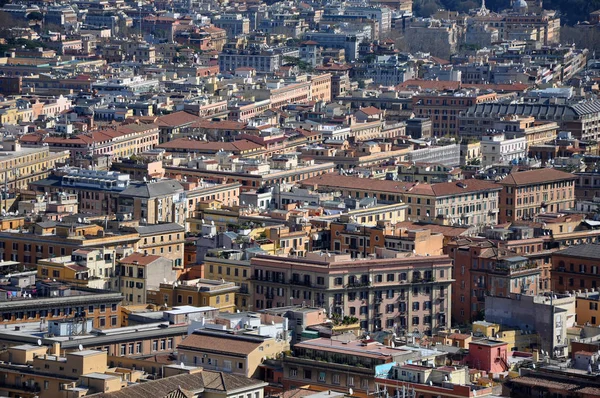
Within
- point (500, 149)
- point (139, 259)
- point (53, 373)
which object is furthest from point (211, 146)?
point (53, 373)

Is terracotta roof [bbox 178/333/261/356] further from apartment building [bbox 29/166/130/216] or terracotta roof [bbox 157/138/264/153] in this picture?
terracotta roof [bbox 157/138/264/153]

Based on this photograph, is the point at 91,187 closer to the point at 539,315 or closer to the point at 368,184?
the point at 368,184

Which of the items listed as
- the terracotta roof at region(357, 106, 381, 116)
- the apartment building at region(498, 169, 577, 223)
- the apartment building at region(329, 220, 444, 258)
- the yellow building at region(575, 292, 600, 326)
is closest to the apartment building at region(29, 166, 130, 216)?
the apartment building at region(329, 220, 444, 258)

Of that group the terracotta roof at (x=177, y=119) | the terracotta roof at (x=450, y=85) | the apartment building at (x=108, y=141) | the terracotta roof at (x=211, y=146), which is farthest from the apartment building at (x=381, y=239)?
the terracotta roof at (x=450, y=85)

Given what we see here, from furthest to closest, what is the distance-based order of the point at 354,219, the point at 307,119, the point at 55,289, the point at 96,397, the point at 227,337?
the point at 307,119, the point at 354,219, the point at 55,289, the point at 227,337, the point at 96,397

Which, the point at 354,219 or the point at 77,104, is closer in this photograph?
the point at 354,219

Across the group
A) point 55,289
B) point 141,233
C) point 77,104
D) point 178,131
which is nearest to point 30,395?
point 55,289

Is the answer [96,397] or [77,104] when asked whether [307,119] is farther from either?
[96,397]

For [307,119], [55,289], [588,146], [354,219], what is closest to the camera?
[55,289]
